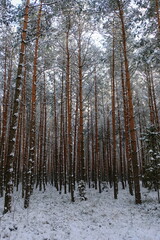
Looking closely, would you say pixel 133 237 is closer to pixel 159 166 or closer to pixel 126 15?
pixel 159 166

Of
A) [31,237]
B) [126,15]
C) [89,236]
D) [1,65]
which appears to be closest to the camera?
[31,237]

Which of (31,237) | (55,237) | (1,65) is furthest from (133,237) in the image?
(1,65)

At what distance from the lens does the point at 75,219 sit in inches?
286

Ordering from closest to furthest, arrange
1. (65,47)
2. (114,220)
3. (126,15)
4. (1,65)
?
1. (114,220)
2. (126,15)
3. (65,47)
4. (1,65)

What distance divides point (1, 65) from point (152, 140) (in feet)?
40.8

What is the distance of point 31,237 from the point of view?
515 cm

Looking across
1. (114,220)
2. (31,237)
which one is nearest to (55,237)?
(31,237)

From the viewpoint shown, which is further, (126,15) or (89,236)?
(126,15)

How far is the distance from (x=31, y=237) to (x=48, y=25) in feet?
31.5

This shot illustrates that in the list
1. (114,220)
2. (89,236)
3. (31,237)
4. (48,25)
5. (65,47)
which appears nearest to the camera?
(31,237)

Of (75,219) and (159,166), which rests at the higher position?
(159,166)

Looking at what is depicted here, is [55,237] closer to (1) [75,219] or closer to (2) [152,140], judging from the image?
(1) [75,219]

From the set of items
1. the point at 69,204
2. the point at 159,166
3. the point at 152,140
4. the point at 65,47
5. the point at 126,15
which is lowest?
the point at 69,204

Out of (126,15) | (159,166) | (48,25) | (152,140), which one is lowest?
(159,166)
